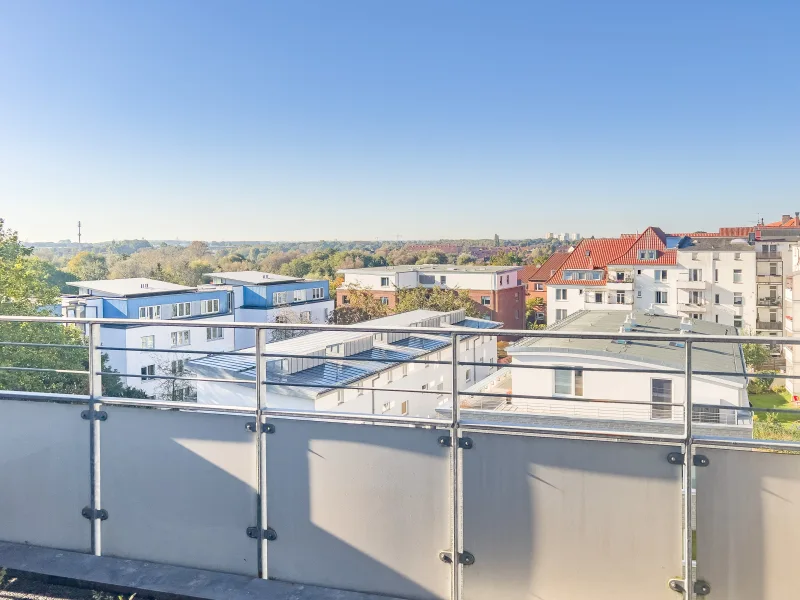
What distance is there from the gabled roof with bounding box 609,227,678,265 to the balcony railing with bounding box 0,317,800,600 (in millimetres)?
30633

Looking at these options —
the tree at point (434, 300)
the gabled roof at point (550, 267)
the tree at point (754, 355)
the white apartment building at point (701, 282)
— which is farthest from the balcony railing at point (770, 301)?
the tree at point (434, 300)

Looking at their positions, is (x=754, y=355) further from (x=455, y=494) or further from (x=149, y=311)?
(x=455, y=494)

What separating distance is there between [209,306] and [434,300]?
32.1 feet

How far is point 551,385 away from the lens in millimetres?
8773

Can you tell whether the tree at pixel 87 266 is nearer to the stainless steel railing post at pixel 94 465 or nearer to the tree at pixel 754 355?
the tree at pixel 754 355

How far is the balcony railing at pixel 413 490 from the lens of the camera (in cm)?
203

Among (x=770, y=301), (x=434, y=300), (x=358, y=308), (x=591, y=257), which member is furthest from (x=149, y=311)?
(x=770, y=301)

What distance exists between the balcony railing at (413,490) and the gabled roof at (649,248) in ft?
101

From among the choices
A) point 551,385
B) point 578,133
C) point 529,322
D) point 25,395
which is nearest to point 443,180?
point 578,133

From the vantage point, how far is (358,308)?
2973 centimetres

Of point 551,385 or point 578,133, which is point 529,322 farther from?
point 551,385

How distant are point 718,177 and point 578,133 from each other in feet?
38.4

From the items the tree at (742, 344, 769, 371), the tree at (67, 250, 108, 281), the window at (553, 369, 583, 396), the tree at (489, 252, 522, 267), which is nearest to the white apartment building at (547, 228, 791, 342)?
the tree at (742, 344, 769, 371)

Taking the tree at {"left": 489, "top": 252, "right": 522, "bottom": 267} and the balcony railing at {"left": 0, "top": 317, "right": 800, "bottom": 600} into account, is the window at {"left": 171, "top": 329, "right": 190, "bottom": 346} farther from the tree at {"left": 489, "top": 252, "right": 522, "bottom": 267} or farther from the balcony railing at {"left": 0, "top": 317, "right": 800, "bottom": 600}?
the tree at {"left": 489, "top": 252, "right": 522, "bottom": 267}
